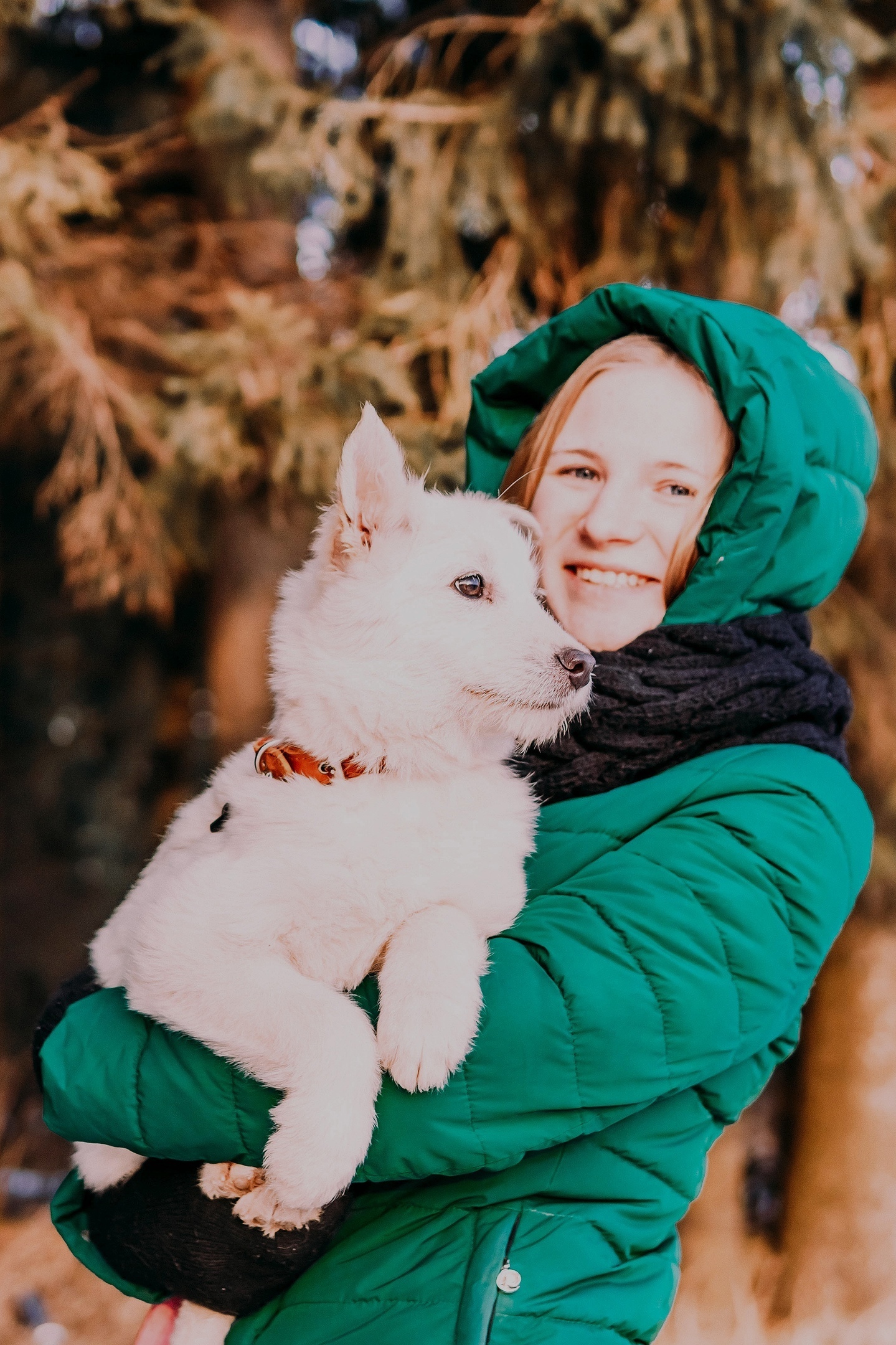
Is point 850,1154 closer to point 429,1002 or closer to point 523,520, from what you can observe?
point 523,520

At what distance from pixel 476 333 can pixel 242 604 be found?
201 centimetres

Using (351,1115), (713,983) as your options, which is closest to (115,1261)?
(351,1115)

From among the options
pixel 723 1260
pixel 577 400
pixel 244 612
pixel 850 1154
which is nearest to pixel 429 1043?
pixel 577 400

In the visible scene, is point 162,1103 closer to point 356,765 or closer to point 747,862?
point 356,765

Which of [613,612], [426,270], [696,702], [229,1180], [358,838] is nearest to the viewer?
[229,1180]

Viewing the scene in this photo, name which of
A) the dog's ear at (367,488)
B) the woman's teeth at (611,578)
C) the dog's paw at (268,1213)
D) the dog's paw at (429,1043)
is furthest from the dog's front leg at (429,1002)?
the woman's teeth at (611,578)

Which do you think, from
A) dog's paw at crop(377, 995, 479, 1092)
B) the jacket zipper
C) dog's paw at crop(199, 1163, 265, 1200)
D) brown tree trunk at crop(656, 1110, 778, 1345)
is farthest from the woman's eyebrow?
brown tree trunk at crop(656, 1110, 778, 1345)

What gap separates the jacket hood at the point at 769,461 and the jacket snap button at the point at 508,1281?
4.22ft

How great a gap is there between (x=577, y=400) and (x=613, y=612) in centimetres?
51

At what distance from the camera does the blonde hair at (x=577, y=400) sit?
7.70 ft

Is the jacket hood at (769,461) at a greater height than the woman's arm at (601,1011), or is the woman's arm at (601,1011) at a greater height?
the jacket hood at (769,461)

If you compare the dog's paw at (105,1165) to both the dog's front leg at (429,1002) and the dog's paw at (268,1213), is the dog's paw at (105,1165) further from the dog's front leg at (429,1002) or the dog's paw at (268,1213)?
the dog's front leg at (429,1002)

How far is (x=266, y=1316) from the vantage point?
5.91ft

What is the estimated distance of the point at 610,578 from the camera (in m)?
2.44
